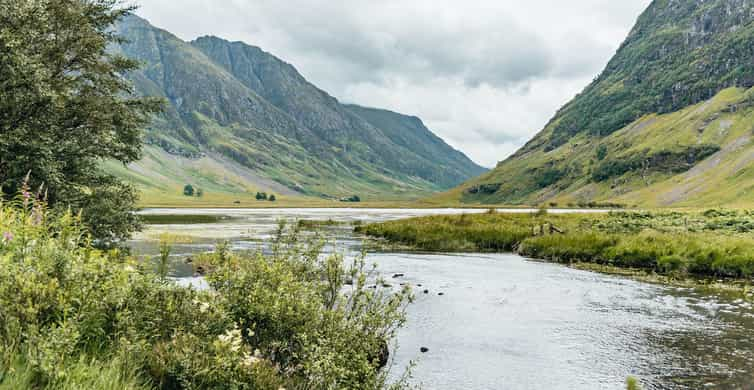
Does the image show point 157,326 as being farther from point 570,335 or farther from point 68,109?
point 68,109

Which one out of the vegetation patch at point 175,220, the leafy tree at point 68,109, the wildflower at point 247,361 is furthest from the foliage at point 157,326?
the vegetation patch at point 175,220

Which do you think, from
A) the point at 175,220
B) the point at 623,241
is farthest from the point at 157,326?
the point at 175,220

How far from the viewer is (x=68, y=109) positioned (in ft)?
84.7

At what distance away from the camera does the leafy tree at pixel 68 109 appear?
2097 cm

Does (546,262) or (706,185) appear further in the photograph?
(706,185)

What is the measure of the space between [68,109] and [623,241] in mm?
41570

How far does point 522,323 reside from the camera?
2248 centimetres

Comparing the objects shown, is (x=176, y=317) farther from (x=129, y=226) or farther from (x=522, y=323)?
(x=129, y=226)

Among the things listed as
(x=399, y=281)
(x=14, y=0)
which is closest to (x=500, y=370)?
(x=399, y=281)

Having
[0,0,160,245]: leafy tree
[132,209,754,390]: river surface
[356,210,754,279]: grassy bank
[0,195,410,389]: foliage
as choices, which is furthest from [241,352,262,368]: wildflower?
[356,210,754,279]: grassy bank

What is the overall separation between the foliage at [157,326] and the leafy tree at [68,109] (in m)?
12.2

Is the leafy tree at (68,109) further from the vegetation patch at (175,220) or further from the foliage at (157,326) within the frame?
the vegetation patch at (175,220)

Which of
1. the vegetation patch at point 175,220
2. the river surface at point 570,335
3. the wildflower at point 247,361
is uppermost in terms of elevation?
the vegetation patch at point 175,220

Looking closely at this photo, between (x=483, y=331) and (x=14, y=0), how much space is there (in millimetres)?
24702
